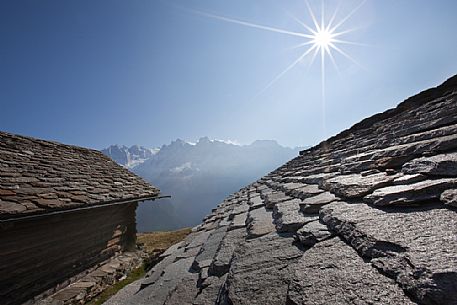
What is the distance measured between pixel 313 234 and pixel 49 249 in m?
6.82

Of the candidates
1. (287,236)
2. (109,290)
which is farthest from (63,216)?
(287,236)

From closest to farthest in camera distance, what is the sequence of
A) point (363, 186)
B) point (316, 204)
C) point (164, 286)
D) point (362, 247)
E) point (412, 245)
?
point (412, 245) → point (362, 247) → point (363, 186) → point (316, 204) → point (164, 286)

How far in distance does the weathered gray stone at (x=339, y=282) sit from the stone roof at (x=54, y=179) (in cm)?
553

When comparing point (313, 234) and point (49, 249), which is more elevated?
point (313, 234)

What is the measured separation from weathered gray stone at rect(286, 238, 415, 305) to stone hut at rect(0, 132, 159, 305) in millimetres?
5531

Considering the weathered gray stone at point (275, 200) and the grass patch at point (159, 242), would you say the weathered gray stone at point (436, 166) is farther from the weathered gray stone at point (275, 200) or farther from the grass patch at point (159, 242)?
the grass patch at point (159, 242)

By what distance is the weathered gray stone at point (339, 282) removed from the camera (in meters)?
0.83

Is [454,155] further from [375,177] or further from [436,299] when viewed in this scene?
[436,299]

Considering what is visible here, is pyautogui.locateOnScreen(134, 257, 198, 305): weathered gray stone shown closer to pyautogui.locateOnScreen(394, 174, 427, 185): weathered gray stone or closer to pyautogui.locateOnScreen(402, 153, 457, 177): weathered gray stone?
pyautogui.locateOnScreen(394, 174, 427, 185): weathered gray stone

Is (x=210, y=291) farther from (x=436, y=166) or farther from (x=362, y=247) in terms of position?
(x=436, y=166)

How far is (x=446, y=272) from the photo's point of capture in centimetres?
73

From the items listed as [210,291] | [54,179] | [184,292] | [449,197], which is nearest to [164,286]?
[184,292]

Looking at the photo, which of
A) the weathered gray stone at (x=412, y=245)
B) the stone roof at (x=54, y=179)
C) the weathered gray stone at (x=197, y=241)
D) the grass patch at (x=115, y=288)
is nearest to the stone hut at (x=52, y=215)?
the stone roof at (x=54, y=179)

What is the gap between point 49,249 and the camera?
235 inches
